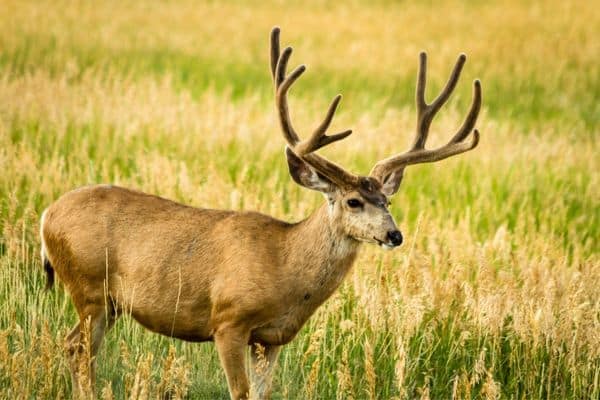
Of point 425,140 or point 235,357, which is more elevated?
point 425,140

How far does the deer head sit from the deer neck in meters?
0.06

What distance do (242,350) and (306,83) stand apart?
37.7 feet

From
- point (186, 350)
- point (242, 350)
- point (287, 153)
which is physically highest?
point (287, 153)

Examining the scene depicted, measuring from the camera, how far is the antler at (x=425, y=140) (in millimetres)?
6168

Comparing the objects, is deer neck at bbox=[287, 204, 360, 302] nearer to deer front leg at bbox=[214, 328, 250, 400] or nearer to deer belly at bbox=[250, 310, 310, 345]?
deer belly at bbox=[250, 310, 310, 345]

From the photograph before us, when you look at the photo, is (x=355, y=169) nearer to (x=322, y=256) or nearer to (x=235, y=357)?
(x=322, y=256)

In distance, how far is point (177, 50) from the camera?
58.7 ft

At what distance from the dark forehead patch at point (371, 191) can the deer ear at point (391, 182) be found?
8.6 inches

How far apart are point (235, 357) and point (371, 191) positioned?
114cm

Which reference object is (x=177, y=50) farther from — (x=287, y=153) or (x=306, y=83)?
(x=287, y=153)

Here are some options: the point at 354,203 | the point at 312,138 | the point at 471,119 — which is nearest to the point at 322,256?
the point at 354,203

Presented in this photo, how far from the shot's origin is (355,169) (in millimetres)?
10812

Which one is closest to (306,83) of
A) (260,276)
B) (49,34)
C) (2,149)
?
(49,34)

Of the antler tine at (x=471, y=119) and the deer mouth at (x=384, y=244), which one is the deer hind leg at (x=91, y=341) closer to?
the deer mouth at (x=384, y=244)
